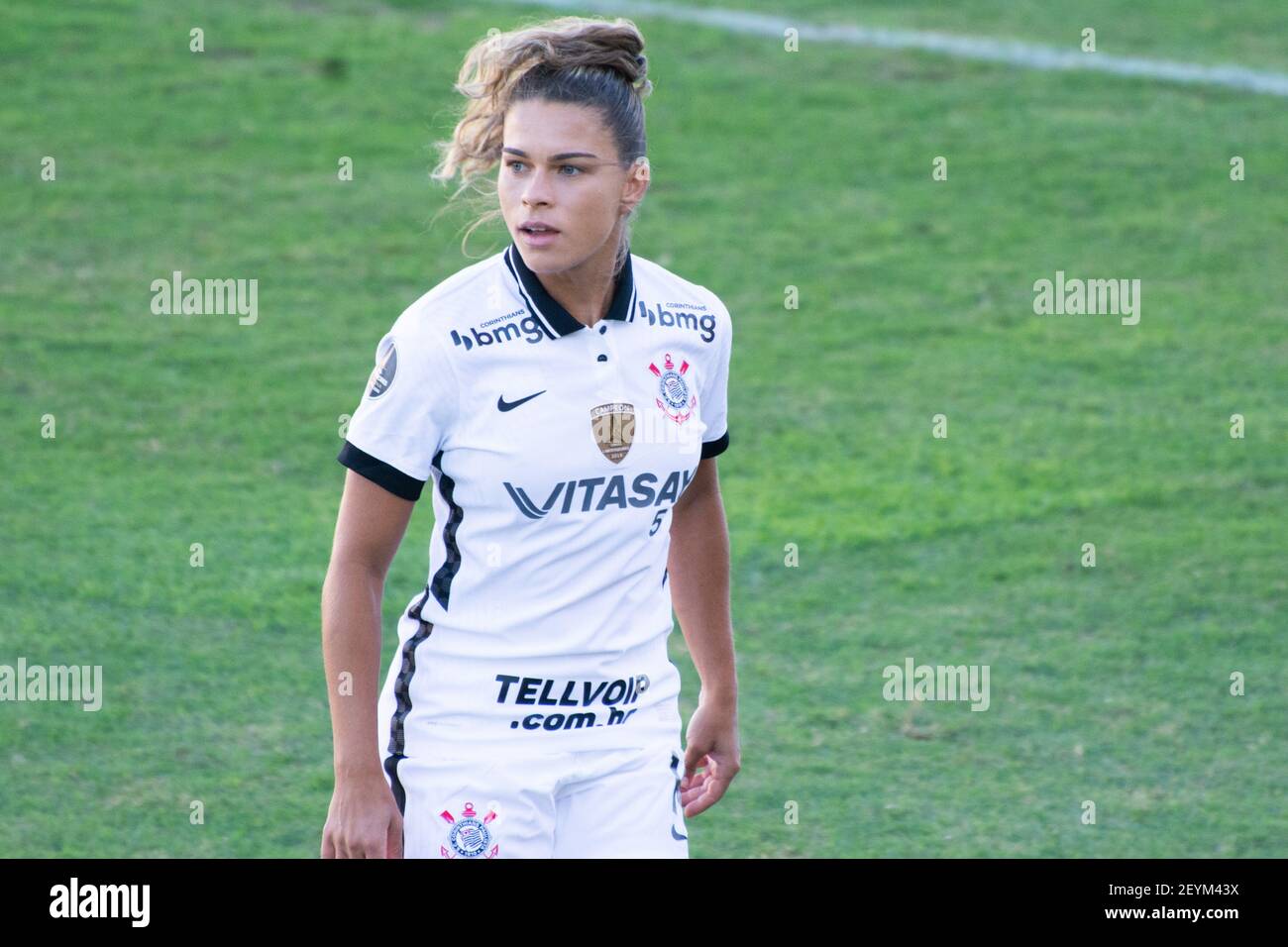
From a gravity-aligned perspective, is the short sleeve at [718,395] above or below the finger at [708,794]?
above

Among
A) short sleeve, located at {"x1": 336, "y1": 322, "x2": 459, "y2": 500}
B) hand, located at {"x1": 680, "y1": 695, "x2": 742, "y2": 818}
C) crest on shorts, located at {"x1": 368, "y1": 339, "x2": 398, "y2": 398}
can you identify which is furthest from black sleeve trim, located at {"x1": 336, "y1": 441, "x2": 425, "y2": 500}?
hand, located at {"x1": 680, "y1": 695, "x2": 742, "y2": 818}

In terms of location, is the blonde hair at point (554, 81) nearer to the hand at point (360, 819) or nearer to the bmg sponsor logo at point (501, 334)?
the bmg sponsor logo at point (501, 334)

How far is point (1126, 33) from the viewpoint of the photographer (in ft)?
47.6

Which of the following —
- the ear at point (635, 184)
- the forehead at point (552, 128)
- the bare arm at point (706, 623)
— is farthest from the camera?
the bare arm at point (706, 623)

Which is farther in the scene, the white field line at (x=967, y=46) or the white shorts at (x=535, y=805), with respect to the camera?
the white field line at (x=967, y=46)

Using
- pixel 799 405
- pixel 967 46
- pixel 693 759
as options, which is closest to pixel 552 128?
pixel 693 759

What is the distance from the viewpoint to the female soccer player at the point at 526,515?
307 cm

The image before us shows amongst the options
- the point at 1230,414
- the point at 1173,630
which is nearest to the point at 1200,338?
the point at 1230,414

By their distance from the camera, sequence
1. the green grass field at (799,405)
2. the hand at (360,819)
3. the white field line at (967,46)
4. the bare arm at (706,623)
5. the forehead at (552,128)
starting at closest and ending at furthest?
the hand at (360,819)
the forehead at (552,128)
the bare arm at (706,623)
the green grass field at (799,405)
the white field line at (967,46)

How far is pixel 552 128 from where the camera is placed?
3.16 metres

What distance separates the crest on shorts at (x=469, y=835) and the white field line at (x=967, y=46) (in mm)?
11450

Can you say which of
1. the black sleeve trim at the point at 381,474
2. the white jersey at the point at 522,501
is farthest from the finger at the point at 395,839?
the black sleeve trim at the point at 381,474

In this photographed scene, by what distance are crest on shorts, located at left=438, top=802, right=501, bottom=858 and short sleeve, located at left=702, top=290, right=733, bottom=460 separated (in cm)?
86

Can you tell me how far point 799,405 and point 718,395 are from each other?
17.3 feet
